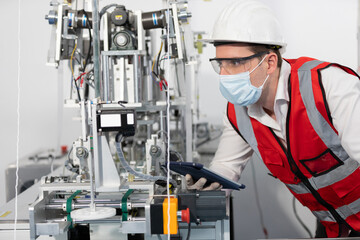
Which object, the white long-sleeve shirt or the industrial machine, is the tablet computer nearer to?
the industrial machine

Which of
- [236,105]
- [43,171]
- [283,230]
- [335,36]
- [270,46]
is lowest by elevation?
[283,230]

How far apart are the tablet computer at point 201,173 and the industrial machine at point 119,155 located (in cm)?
6

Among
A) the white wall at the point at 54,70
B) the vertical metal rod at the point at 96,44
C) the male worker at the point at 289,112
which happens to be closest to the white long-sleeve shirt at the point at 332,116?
the male worker at the point at 289,112

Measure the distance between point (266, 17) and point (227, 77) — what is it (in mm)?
248

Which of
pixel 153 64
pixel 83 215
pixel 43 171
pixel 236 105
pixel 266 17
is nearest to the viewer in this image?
→ pixel 83 215

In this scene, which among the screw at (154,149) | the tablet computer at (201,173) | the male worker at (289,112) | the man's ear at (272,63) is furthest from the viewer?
the screw at (154,149)

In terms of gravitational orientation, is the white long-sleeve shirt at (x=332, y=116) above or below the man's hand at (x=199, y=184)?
above

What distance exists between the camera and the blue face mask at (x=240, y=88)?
1594 mm

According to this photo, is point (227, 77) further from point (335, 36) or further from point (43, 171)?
point (335, 36)

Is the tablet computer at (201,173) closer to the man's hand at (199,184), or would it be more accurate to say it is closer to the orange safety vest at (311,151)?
the man's hand at (199,184)

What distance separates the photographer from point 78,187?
1.44 metres

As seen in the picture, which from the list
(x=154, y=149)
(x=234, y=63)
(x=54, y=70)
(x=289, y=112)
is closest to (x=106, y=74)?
(x=154, y=149)

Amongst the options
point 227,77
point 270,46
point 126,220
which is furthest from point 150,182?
point 270,46

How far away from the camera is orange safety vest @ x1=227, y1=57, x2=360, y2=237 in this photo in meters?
1.58
